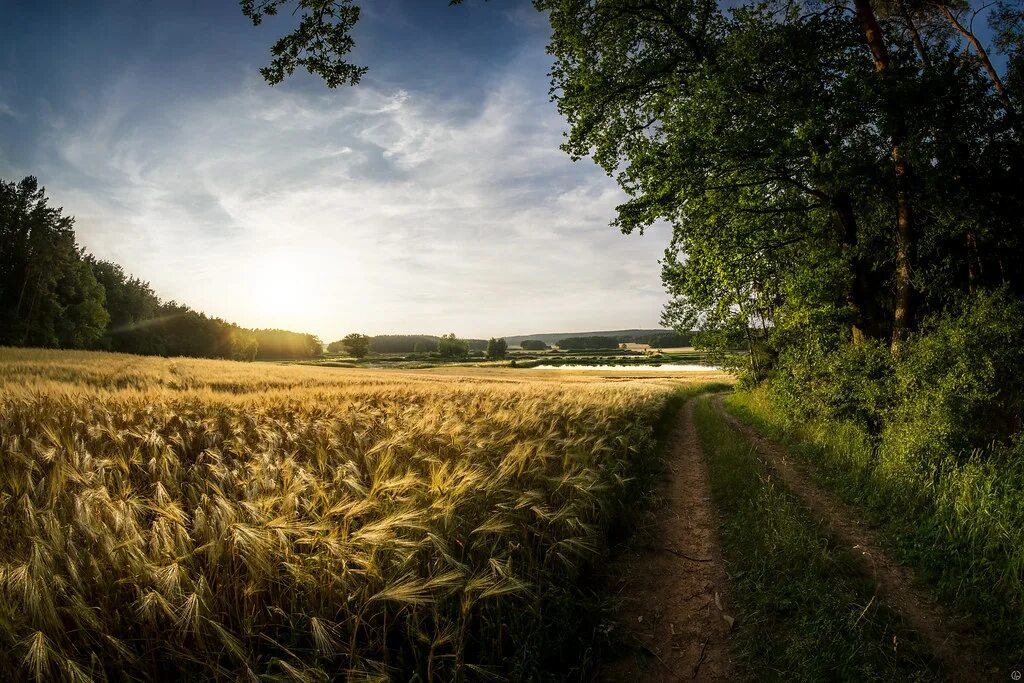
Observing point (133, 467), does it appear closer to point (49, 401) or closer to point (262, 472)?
point (262, 472)

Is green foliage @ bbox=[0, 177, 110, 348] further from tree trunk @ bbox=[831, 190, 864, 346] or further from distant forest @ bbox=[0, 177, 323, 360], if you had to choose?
tree trunk @ bbox=[831, 190, 864, 346]

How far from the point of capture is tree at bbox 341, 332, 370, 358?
129 metres

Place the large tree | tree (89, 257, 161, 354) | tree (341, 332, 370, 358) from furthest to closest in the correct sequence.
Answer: tree (341, 332, 370, 358)
tree (89, 257, 161, 354)
the large tree

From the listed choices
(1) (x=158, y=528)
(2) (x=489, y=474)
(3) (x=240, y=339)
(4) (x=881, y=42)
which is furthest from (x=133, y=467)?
(3) (x=240, y=339)

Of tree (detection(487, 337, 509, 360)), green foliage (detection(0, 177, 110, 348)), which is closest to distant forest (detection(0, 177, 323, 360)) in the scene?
green foliage (detection(0, 177, 110, 348))

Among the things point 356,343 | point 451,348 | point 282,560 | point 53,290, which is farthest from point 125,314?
point 282,560

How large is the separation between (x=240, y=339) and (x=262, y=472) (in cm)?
11426

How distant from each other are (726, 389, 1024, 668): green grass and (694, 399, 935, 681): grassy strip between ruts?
2.50 ft

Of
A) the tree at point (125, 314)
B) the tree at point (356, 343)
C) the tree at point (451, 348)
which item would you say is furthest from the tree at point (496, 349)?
the tree at point (125, 314)

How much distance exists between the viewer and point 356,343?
427 feet

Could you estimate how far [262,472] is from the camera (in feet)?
14.0

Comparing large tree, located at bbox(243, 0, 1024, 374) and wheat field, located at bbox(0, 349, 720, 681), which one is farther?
large tree, located at bbox(243, 0, 1024, 374)

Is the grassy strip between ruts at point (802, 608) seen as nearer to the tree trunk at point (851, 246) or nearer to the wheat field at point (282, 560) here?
the wheat field at point (282, 560)

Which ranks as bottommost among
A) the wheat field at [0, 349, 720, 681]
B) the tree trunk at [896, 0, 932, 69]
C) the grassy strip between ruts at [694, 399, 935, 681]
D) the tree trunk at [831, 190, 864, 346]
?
the grassy strip between ruts at [694, 399, 935, 681]
